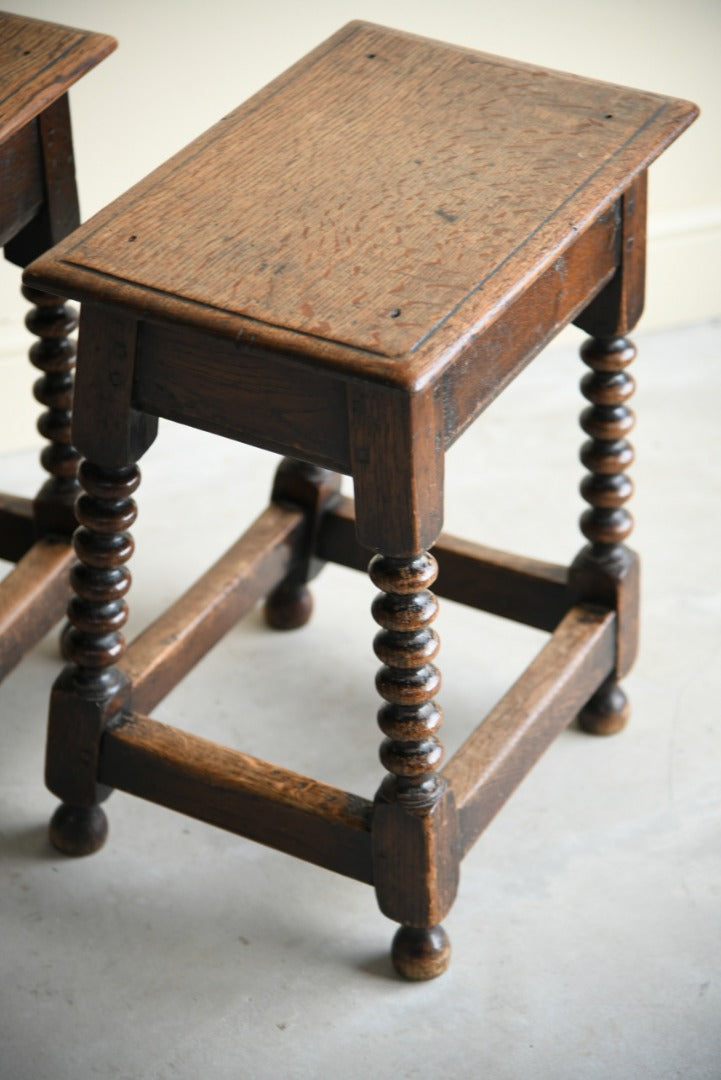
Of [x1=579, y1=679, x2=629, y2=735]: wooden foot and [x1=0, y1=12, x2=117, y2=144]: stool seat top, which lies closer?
[x1=0, y1=12, x2=117, y2=144]: stool seat top

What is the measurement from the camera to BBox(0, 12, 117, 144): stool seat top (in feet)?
5.13

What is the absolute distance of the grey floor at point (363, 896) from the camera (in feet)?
5.02

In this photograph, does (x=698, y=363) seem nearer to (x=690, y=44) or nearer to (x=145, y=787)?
(x=690, y=44)

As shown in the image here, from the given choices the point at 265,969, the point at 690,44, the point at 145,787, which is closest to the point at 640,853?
the point at 265,969

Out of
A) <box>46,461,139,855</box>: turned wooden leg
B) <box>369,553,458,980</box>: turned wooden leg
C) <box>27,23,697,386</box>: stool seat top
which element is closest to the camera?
<box>27,23,697,386</box>: stool seat top

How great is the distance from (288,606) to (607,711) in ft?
1.46

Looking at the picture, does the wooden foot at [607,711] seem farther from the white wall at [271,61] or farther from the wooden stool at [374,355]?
the white wall at [271,61]

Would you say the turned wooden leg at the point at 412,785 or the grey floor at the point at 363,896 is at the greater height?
the turned wooden leg at the point at 412,785

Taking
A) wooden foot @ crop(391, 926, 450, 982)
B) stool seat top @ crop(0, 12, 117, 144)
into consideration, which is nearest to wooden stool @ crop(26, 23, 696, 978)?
wooden foot @ crop(391, 926, 450, 982)

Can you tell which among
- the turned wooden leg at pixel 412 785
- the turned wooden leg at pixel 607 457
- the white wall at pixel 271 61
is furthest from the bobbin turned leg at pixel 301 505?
the white wall at pixel 271 61

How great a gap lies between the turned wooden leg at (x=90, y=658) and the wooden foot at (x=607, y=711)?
0.58m

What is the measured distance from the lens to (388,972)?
1621mm

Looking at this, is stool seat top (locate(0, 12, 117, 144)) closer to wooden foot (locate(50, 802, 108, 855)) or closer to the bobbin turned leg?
the bobbin turned leg

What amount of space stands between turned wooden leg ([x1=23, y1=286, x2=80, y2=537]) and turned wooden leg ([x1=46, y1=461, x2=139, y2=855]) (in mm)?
299
